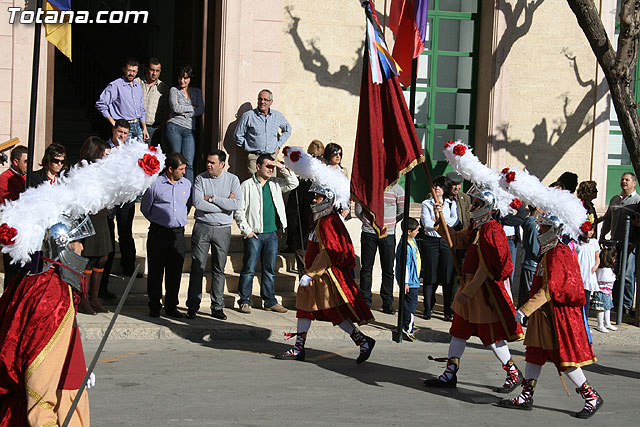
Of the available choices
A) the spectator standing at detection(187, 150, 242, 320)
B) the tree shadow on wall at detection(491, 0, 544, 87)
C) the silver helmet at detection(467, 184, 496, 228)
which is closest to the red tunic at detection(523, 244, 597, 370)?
the silver helmet at detection(467, 184, 496, 228)

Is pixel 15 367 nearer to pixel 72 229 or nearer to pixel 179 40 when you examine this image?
pixel 72 229

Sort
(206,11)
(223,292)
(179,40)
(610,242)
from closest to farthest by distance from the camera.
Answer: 1. (223,292)
2. (610,242)
3. (206,11)
4. (179,40)

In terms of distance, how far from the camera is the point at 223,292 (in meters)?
11.8

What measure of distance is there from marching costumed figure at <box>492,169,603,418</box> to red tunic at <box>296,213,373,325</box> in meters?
1.94

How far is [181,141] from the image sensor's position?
12.9m

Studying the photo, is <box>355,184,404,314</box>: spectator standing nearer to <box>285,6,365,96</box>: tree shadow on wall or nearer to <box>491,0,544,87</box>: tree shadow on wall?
<box>285,6,365,96</box>: tree shadow on wall

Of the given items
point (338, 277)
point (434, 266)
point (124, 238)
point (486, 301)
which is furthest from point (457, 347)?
point (124, 238)

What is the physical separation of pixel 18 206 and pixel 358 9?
952 cm

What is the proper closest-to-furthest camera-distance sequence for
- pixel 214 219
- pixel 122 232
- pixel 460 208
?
1. pixel 214 219
2. pixel 122 232
3. pixel 460 208

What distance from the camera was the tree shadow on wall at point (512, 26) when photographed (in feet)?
48.0

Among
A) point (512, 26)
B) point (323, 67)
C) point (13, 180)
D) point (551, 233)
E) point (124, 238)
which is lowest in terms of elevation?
point (124, 238)

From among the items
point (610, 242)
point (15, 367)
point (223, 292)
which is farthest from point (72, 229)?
point (610, 242)

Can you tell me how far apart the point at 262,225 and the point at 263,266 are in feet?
1.61

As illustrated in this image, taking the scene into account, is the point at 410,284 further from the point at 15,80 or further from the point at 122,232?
the point at 15,80
